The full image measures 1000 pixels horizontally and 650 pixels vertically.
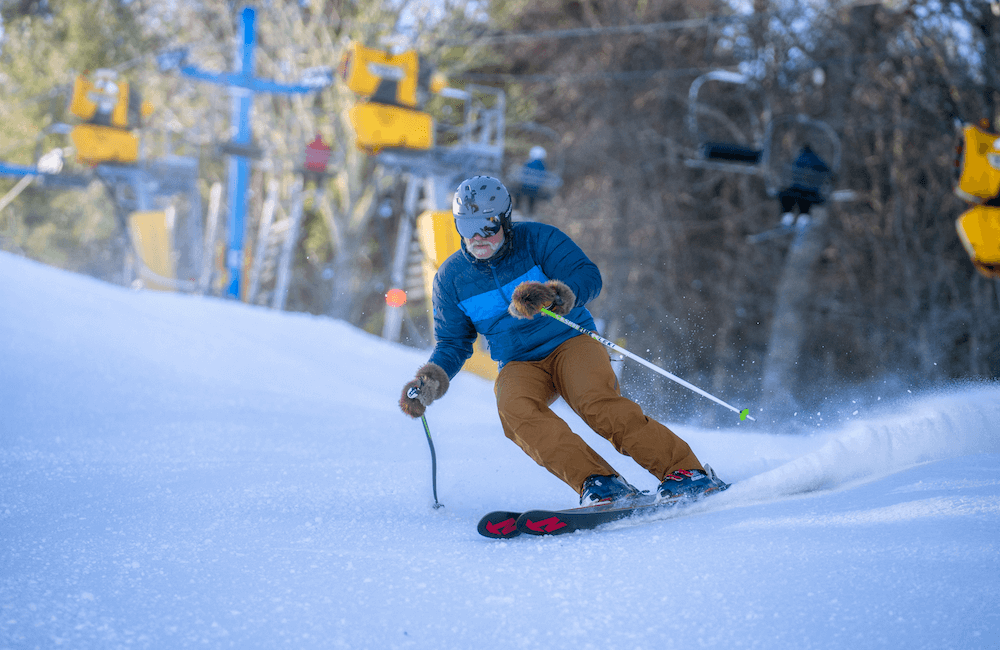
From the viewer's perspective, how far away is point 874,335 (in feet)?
44.3

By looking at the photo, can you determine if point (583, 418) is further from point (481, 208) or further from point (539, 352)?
point (481, 208)

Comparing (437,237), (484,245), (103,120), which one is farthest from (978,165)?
(103,120)

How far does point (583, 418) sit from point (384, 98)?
7.58 m

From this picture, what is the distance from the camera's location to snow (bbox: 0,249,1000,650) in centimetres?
183

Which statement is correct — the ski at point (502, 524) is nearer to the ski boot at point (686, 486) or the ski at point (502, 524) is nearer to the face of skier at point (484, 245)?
the ski boot at point (686, 486)

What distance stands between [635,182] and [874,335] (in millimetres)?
5698

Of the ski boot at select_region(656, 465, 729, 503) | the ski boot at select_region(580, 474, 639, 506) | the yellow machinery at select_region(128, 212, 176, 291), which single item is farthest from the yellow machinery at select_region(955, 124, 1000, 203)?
the yellow machinery at select_region(128, 212, 176, 291)

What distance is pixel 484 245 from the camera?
299 centimetres

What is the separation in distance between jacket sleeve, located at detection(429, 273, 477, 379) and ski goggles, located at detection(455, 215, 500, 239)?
28 cm

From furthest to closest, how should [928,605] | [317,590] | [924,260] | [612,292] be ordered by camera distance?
[612,292], [924,260], [317,590], [928,605]

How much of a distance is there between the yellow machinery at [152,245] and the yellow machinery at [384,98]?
6.56 meters

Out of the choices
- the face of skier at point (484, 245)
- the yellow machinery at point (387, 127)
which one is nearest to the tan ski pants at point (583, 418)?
the face of skier at point (484, 245)

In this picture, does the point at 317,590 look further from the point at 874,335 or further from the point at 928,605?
the point at 874,335

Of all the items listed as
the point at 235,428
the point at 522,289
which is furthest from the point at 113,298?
the point at 522,289
